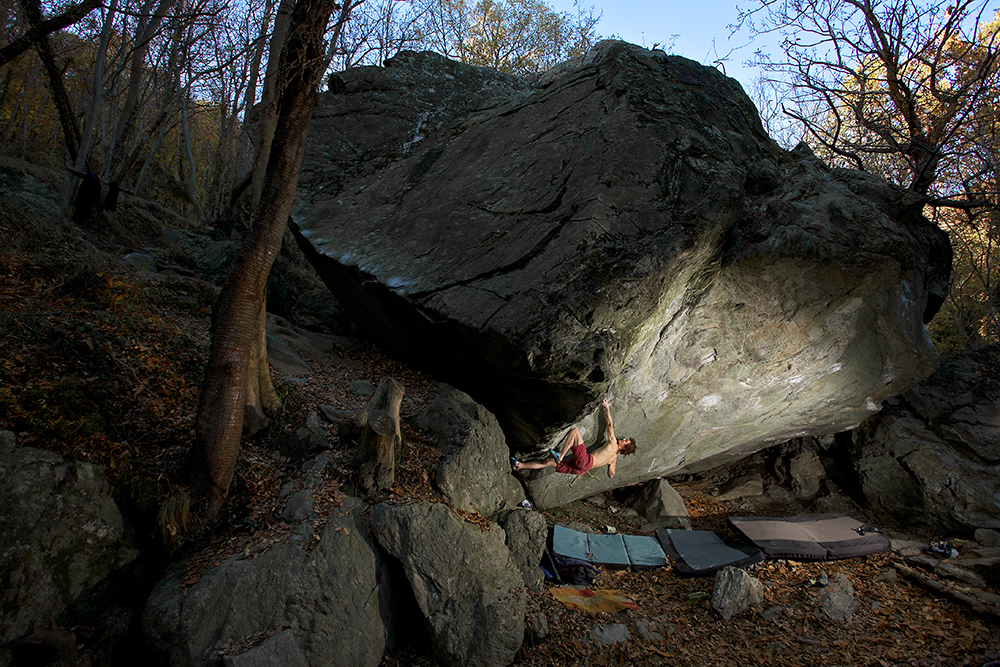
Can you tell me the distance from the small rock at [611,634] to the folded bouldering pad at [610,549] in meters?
1.16

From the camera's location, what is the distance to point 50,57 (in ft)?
26.7

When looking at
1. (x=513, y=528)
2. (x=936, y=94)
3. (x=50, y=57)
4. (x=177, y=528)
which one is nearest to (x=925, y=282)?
(x=936, y=94)

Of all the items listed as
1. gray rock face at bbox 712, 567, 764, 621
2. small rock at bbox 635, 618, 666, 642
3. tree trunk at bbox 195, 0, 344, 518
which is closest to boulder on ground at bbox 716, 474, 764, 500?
gray rock face at bbox 712, 567, 764, 621

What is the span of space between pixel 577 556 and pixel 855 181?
5641 mm

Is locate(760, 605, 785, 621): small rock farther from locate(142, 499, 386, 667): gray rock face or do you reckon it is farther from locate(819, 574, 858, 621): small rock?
locate(142, 499, 386, 667): gray rock face

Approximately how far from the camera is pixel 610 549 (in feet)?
20.3

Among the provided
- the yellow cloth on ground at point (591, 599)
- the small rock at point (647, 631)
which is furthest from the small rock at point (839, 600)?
the yellow cloth on ground at point (591, 599)

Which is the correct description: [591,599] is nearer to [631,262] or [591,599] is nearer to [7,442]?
[631,262]

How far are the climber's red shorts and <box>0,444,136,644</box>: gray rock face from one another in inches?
163

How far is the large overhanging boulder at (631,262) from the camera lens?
4.60 metres

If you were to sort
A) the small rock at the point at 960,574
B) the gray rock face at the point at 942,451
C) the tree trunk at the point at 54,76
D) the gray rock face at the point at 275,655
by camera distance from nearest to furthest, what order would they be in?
the gray rock face at the point at 275,655 → the small rock at the point at 960,574 → the gray rock face at the point at 942,451 → the tree trunk at the point at 54,76

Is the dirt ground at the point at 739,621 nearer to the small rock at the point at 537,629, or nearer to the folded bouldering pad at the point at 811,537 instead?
the small rock at the point at 537,629

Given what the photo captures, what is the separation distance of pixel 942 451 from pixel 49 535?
11021 mm

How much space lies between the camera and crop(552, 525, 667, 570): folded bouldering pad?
5.94 meters
